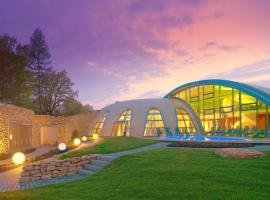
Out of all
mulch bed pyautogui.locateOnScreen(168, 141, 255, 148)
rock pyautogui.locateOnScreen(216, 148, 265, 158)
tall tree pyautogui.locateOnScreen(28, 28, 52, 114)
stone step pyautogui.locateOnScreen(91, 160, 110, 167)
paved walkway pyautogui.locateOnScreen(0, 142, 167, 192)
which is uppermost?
tall tree pyautogui.locateOnScreen(28, 28, 52, 114)

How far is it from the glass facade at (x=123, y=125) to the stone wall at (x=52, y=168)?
14.4m

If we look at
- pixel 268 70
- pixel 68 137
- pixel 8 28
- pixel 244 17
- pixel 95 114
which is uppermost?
pixel 8 28

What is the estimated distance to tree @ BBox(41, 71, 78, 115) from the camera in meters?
37.9

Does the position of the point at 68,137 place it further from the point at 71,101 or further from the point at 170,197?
the point at 170,197

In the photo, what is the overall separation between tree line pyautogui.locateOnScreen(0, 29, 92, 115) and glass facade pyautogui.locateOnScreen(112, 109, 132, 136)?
12.8 m

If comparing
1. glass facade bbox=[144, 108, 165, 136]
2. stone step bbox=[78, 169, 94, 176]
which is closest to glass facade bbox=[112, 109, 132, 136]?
glass facade bbox=[144, 108, 165, 136]

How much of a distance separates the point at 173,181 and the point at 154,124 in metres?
18.1

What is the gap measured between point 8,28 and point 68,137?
1421cm

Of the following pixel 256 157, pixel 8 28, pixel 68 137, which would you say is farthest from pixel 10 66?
pixel 256 157

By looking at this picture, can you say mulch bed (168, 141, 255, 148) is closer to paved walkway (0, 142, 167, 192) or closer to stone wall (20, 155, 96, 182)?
paved walkway (0, 142, 167, 192)

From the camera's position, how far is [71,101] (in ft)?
129

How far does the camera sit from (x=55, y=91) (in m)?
37.9

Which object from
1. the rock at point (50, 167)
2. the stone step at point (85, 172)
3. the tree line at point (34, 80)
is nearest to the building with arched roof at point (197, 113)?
the tree line at point (34, 80)

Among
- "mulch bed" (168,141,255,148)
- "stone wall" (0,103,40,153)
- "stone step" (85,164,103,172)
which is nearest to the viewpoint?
"stone step" (85,164,103,172)
